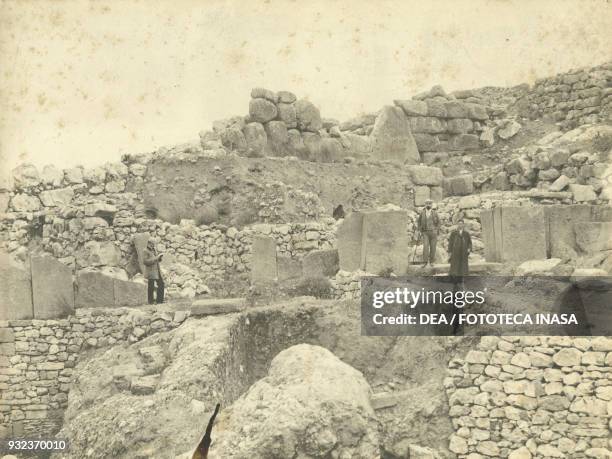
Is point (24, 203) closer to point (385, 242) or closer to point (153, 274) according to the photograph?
point (153, 274)

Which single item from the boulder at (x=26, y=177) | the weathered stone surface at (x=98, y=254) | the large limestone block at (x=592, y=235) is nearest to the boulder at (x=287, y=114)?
the weathered stone surface at (x=98, y=254)

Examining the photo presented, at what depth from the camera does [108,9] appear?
10.1 meters

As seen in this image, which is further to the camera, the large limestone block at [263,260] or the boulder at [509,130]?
the boulder at [509,130]

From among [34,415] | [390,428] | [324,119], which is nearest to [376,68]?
[324,119]

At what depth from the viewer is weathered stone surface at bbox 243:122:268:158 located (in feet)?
46.3

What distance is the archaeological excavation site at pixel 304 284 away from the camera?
8.05 metres

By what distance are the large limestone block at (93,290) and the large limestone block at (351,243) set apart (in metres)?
3.07

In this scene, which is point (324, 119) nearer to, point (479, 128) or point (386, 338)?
point (479, 128)

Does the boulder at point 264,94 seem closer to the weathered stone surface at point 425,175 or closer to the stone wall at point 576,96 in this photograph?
the weathered stone surface at point 425,175

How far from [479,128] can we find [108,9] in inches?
383

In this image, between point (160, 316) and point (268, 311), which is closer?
point (268, 311)

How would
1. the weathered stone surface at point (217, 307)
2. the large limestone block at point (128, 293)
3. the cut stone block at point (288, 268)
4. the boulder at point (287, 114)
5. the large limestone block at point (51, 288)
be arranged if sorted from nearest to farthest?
1. the weathered stone surface at point (217, 307)
2. the large limestone block at point (51, 288)
3. the large limestone block at point (128, 293)
4. the cut stone block at point (288, 268)
5. the boulder at point (287, 114)

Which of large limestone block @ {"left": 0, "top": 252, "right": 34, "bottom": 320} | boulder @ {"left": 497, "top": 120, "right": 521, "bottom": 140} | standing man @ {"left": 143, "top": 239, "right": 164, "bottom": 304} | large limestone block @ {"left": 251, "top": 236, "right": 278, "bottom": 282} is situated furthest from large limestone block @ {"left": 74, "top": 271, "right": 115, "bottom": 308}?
boulder @ {"left": 497, "top": 120, "right": 521, "bottom": 140}

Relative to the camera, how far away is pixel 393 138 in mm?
16422
